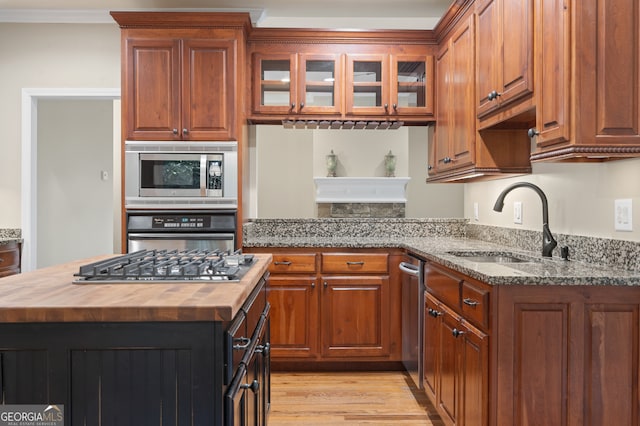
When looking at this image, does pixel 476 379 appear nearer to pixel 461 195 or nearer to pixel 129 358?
pixel 129 358

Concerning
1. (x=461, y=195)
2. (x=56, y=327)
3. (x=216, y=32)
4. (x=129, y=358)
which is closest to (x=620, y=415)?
(x=129, y=358)

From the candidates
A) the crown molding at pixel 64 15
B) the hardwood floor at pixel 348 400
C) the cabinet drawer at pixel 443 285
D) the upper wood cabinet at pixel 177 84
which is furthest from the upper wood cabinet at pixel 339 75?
the hardwood floor at pixel 348 400

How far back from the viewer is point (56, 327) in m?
1.10

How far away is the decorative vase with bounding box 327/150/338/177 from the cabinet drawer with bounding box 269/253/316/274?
2.69 ft

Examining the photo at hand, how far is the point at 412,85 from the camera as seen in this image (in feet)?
11.3

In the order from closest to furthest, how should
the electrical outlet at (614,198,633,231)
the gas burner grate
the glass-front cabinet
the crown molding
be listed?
the gas burner grate, the electrical outlet at (614,198,633,231), the glass-front cabinet, the crown molding

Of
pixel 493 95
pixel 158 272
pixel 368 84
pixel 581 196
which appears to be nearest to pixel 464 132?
pixel 493 95

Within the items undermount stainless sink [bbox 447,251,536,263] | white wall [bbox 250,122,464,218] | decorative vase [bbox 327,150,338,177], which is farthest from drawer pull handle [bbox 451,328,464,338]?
decorative vase [bbox 327,150,338,177]

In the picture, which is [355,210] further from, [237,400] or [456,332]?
[237,400]

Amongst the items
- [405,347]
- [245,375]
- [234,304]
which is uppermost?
[234,304]

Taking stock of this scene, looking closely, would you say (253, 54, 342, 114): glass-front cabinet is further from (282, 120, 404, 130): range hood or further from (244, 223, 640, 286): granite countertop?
(244, 223, 640, 286): granite countertop

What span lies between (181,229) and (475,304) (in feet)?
6.89

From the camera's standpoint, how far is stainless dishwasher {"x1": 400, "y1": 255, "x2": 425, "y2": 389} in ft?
8.91

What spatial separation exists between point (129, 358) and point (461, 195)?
3160mm
